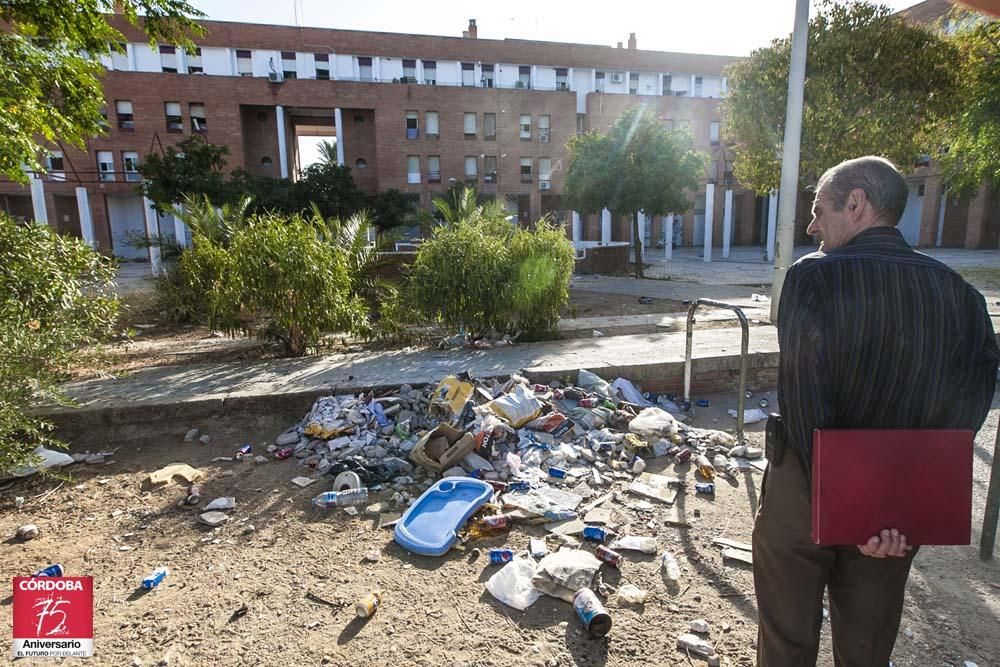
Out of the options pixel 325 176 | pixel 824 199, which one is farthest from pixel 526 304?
pixel 325 176

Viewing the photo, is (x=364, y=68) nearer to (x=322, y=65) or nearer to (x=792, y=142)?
(x=322, y=65)

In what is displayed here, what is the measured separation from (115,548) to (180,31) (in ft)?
19.8

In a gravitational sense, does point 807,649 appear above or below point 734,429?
above

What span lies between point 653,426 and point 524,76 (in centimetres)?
4014

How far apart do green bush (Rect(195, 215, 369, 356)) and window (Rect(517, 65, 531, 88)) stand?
36792 mm

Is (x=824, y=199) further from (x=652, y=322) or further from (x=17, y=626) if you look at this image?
(x=652, y=322)

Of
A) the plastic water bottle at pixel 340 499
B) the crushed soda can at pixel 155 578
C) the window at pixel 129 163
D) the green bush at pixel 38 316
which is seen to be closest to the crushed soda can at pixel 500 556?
the plastic water bottle at pixel 340 499

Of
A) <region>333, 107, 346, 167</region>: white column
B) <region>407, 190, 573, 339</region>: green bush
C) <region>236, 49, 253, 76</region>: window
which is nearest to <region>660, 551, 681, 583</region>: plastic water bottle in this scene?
<region>407, 190, 573, 339</region>: green bush

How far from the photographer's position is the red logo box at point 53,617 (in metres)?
2.46

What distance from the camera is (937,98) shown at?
11898 millimetres

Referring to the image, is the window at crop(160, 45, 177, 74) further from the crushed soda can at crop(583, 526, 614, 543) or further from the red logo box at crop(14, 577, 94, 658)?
the crushed soda can at crop(583, 526, 614, 543)

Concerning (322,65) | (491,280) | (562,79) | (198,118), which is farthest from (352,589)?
(562,79)

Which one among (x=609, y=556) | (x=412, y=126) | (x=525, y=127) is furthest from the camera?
(x=525, y=127)

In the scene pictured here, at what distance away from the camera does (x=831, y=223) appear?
1776 mm
